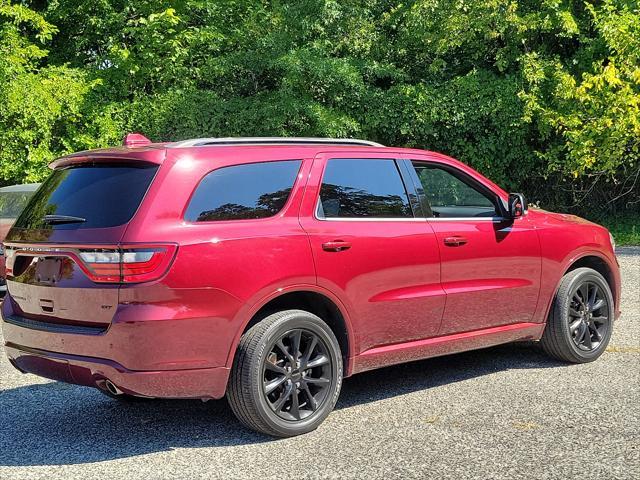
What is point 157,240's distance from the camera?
4.26 metres

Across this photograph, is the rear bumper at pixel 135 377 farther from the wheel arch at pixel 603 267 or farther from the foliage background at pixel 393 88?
the foliage background at pixel 393 88

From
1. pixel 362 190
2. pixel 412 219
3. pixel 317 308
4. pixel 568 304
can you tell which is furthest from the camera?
pixel 568 304

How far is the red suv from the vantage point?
4.28 m

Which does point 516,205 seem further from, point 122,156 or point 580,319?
point 122,156

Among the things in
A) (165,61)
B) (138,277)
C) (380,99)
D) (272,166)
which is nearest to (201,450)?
(138,277)

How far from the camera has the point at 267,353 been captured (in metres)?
4.57

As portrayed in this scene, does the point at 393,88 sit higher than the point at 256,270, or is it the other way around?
the point at 393,88

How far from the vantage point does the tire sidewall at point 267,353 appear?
4.52 metres

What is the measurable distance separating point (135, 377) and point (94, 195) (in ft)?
3.68

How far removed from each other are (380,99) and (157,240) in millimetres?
13755

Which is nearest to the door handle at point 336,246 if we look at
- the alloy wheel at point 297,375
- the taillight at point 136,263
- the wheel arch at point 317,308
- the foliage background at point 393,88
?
the wheel arch at point 317,308

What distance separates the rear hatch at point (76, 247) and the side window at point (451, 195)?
215 centimetres

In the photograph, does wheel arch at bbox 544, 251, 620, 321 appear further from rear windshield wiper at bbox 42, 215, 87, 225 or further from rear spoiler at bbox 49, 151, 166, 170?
rear windshield wiper at bbox 42, 215, 87, 225

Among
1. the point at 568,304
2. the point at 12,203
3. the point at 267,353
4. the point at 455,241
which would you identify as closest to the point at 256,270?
the point at 267,353
